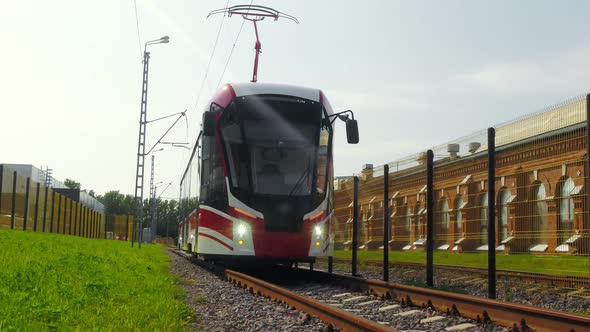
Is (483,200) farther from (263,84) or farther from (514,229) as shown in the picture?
(263,84)

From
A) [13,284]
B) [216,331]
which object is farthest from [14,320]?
[13,284]

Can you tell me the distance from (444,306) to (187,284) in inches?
226

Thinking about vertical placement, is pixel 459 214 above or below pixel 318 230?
above

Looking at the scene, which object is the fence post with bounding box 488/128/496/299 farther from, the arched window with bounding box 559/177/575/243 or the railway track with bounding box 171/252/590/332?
the railway track with bounding box 171/252/590/332

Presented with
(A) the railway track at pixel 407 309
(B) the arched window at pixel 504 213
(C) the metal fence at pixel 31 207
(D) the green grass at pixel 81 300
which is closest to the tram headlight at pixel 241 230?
(A) the railway track at pixel 407 309

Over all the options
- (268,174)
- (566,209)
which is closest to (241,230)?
(268,174)

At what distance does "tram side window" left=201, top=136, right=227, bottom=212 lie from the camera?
12.7m

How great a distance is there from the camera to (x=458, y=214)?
43.5ft

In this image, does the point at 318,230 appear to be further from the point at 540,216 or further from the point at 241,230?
the point at 540,216

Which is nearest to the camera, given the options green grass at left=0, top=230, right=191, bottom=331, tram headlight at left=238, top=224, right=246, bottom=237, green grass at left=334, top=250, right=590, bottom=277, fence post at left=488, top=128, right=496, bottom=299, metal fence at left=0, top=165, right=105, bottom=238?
green grass at left=0, top=230, right=191, bottom=331

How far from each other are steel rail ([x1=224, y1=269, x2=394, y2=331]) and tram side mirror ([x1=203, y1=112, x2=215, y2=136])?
322 centimetres

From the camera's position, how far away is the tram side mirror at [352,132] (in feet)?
42.4

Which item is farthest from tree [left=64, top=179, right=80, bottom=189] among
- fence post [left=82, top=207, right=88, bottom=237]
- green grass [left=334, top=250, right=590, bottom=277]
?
green grass [left=334, top=250, right=590, bottom=277]

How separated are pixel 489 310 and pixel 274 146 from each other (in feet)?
21.7
